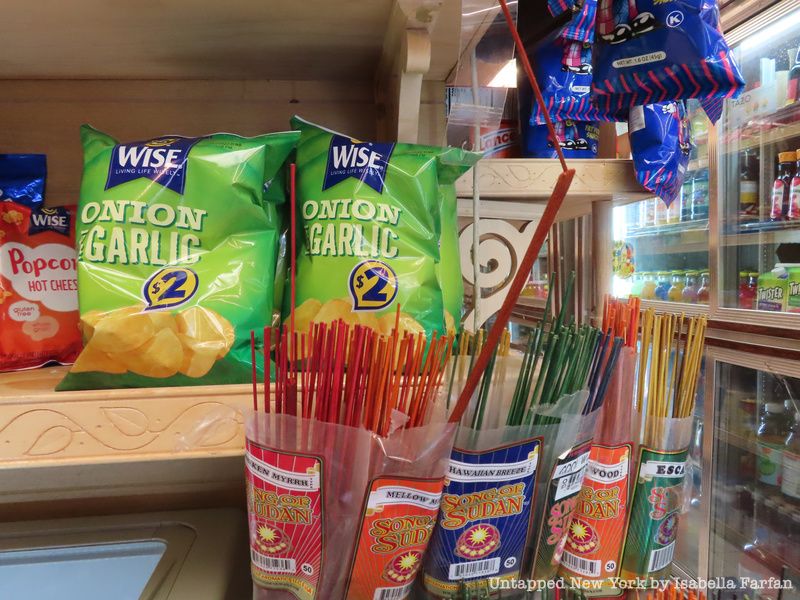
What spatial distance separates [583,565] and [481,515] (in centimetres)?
19

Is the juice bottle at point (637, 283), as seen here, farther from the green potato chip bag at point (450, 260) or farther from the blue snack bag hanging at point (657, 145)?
the green potato chip bag at point (450, 260)

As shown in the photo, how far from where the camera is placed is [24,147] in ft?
2.74

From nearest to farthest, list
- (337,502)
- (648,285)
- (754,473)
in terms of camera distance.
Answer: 1. (337,502)
2. (754,473)
3. (648,285)

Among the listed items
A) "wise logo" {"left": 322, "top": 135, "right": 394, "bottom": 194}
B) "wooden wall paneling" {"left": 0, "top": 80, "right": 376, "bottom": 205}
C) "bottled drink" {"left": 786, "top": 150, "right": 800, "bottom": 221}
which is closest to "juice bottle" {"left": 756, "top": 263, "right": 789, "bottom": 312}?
"bottled drink" {"left": 786, "top": 150, "right": 800, "bottom": 221}

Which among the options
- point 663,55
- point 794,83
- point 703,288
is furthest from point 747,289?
point 663,55

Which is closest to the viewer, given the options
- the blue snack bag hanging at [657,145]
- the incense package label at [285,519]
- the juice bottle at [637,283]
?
the incense package label at [285,519]

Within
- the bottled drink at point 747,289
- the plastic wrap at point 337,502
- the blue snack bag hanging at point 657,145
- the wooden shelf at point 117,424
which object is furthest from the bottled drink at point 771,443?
the wooden shelf at point 117,424

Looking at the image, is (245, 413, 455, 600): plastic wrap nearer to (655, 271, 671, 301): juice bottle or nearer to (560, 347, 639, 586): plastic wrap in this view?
(560, 347, 639, 586): plastic wrap

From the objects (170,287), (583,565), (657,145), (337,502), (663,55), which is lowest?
(583,565)

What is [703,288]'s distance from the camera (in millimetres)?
2637

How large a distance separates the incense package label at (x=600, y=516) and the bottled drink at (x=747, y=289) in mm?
2013

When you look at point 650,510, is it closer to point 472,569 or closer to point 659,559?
point 659,559

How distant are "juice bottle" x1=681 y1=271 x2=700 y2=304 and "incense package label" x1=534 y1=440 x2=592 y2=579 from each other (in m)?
2.44

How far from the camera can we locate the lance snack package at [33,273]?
668 millimetres
